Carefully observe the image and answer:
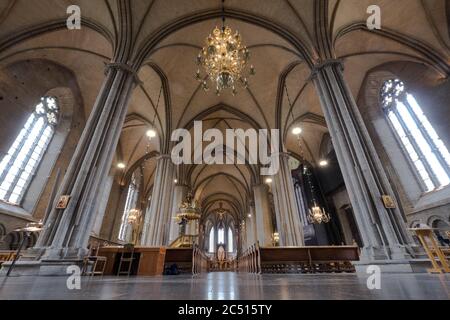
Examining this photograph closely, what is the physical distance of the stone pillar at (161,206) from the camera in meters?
9.49

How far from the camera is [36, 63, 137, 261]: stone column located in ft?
Answer: 14.0

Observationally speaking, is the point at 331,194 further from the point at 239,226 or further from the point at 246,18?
the point at 239,226

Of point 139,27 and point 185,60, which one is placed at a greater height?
point 185,60

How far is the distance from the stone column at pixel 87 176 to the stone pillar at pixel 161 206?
4.95 meters

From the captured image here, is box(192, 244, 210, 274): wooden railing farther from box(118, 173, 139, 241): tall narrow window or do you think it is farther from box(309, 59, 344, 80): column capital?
box(118, 173, 139, 241): tall narrow window

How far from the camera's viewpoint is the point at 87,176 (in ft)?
16.3

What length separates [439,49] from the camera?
8.70m

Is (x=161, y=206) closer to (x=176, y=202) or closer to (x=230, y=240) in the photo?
(x=176, y=202)

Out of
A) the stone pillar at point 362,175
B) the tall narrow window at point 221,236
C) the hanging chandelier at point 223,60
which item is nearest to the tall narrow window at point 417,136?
the stone pillar at point 362,175

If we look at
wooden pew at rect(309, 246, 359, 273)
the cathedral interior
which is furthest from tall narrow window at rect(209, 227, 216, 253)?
wooden pew at rect(309, 246, 359, 273)

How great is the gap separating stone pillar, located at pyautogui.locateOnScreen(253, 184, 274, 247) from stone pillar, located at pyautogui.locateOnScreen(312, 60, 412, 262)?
28.7 ft
